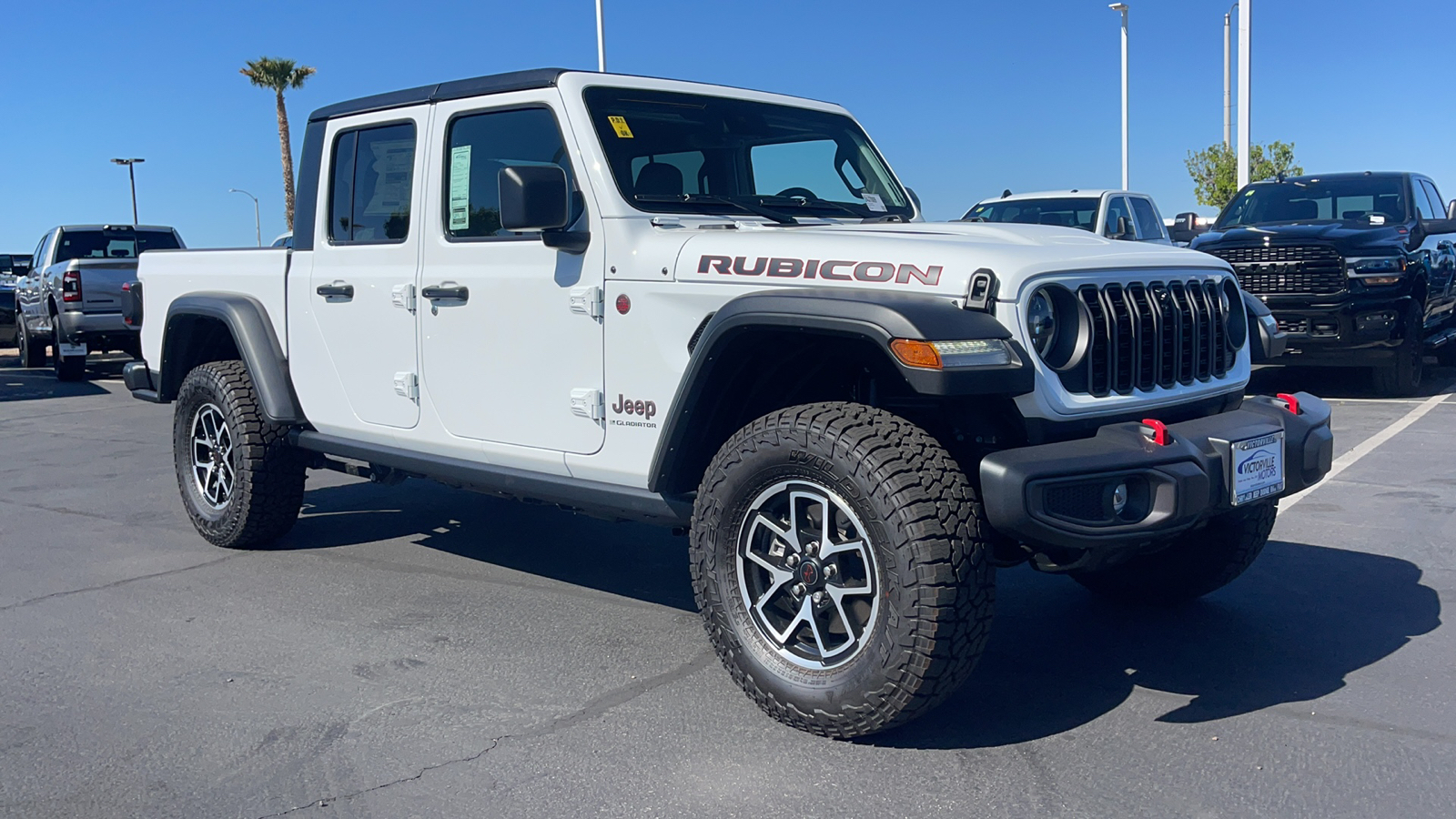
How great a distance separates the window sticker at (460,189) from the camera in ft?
15.6

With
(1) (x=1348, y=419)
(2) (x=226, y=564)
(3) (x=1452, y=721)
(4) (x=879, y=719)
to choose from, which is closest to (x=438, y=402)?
(2) (x=226, y=564)

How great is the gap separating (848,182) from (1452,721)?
113 inches

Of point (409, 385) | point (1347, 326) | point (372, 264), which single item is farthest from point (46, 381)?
point (1347, 326)

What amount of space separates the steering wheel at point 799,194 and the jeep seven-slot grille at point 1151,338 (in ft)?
4.79

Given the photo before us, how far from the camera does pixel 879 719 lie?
3412mm

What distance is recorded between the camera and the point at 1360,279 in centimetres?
1018

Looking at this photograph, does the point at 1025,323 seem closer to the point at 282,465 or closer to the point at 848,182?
the point at 848,182

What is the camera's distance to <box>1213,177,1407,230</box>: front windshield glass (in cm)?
1142

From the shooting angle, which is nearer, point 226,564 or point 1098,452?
point 1098,452

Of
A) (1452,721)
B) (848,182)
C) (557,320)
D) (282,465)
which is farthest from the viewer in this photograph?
(282,465)

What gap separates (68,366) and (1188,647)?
15573 mm

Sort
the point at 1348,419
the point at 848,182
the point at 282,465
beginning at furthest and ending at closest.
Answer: the point at 1348,419
the point at 282,465
the point at 848,182

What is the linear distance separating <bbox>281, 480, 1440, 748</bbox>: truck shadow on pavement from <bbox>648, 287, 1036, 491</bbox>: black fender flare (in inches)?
42.1

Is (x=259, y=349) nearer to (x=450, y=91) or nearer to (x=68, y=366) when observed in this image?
(x=450, y=91)
